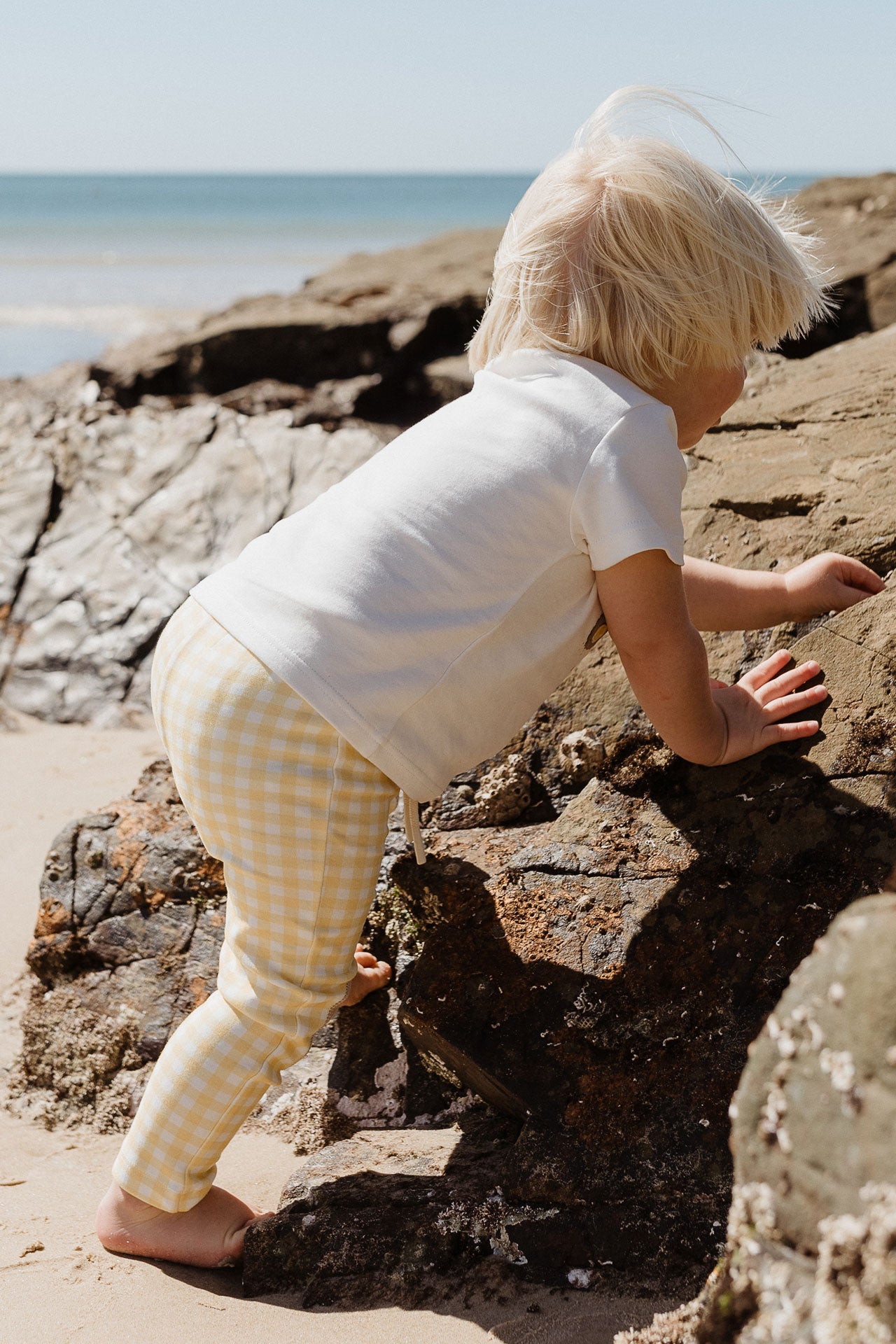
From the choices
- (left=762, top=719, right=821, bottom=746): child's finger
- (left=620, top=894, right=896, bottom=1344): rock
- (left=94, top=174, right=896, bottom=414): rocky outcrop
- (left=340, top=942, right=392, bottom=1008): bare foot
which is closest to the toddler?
(left=762, top=719, right=821, bottom=746): child's finger

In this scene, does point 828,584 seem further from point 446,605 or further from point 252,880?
point 252,880

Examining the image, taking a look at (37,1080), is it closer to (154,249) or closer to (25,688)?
(25,688)

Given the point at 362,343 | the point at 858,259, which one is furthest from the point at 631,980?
the point at 858,259

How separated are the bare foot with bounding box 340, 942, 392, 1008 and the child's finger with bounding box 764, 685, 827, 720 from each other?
85cm

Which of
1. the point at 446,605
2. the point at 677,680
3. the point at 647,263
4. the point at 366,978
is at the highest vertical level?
the point at 647,263

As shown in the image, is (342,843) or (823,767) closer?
(342,843)

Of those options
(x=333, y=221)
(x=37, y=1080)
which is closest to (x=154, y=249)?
(x=333, y=221)

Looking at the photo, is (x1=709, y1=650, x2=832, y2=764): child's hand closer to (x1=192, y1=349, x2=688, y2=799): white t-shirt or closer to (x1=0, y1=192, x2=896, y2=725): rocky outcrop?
(x1=0, y1=192, x2=896, y2=725): rocky outcrop

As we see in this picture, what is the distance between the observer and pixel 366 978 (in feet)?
6.62

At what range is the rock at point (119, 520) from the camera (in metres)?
4.40

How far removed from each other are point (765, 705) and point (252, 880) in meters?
0.91

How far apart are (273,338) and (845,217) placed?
15.1 feet

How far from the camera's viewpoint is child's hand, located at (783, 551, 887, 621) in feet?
6.68

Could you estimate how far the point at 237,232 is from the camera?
35938 mm
